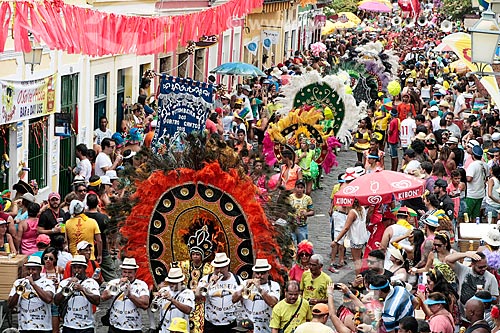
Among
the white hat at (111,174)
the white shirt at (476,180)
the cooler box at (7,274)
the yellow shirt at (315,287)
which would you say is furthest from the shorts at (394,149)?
the cooler box at (7,274)

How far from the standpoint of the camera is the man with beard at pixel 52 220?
1492 centimetres

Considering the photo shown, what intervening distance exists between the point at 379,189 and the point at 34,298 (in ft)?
17.2

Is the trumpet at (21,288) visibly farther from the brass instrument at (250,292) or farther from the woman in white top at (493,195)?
the woman in white top at (493,195)

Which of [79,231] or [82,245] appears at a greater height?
[82,245]

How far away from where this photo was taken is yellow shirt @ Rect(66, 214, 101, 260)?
1468cm

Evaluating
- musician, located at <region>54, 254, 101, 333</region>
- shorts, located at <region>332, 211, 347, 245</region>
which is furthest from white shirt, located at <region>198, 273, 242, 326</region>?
shorts, located at <region>332, 211, 347, 245</region>

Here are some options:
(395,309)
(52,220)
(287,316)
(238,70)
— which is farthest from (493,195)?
(238,70)

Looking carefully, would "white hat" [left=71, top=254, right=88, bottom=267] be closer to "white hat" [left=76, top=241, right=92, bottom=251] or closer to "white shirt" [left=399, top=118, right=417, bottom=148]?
"white hat" [left=76, top=241, right=92, bottom=251]

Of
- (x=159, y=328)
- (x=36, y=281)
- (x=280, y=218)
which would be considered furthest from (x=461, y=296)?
(x=36, y=281)

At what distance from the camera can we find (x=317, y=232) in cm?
2045

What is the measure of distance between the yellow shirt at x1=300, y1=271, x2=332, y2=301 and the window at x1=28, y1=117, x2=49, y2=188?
29.3 ft

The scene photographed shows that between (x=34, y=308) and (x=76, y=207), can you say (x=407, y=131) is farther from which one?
(x=34, y=308)

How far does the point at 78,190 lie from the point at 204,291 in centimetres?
388

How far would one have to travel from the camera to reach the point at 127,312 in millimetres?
12609
